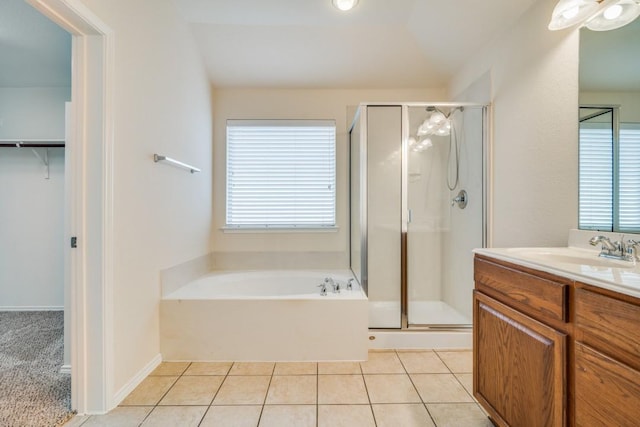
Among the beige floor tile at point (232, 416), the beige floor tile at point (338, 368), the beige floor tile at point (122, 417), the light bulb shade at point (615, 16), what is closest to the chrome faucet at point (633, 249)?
the light bulb shade at point (615, 16)

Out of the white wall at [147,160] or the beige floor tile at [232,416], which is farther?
the white wall at [147,160]

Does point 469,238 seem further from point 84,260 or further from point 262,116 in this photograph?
point 84,260

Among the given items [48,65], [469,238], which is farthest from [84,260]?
[469,238]

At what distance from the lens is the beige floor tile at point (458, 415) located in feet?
4.74

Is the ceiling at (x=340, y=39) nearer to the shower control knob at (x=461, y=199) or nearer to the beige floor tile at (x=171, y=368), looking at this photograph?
the shower control knob at (x=461, y=199)

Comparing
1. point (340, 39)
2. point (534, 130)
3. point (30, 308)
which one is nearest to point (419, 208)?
point (534, 130)

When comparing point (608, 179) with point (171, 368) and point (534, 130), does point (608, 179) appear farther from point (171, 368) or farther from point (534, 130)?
point (171, 368)

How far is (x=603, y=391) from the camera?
32.5 inches

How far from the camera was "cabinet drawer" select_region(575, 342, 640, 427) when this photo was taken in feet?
2.45

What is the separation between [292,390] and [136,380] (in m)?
0.92

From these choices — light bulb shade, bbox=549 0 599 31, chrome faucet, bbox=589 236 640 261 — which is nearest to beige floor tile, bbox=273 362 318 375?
chrome faucet, bbox=589 236 640 261

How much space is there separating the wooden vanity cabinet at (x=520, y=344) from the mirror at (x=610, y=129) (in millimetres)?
609

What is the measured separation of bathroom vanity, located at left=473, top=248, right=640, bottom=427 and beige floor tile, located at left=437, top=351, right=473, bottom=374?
55cm

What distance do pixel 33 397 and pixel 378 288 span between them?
2.27m
